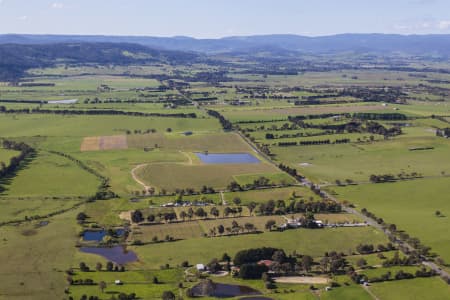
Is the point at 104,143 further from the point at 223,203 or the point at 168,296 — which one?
the point at 168,296

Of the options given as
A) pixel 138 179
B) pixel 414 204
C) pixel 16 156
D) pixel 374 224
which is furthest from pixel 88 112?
pixel 374 224

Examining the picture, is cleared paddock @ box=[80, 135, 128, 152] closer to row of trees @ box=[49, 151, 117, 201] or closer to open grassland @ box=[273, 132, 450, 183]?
row of trees @ box=[49, 151, 117, 201]

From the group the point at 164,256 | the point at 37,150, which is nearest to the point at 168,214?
the point at 164,256

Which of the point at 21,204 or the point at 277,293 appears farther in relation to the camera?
the point at 21,204

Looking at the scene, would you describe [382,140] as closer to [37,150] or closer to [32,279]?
[37,150]

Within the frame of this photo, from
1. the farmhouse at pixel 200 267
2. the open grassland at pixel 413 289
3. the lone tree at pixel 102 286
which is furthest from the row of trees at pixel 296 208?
the lone tree at pixel 102 286

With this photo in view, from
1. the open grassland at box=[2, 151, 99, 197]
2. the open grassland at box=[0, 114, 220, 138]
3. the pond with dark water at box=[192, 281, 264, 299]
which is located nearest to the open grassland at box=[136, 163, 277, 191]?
the open grassland at box=[2, 151, 99, 197]
